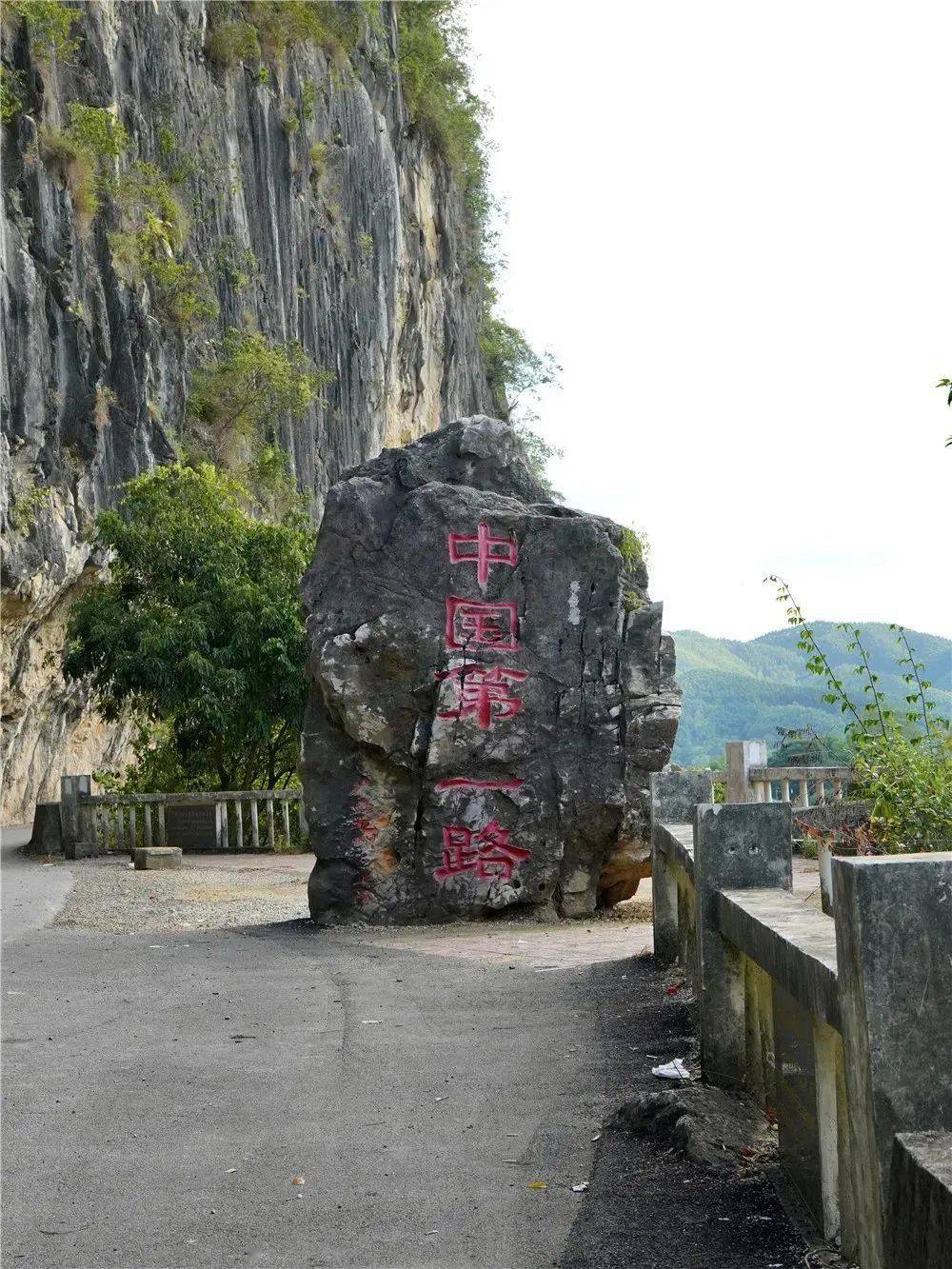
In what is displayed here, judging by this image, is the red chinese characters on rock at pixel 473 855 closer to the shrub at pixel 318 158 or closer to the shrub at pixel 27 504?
the shrub at pixel 27 504

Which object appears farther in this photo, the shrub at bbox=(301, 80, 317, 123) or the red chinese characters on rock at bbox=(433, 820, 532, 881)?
the shrub at bbox=(301, 80, 317, 123)

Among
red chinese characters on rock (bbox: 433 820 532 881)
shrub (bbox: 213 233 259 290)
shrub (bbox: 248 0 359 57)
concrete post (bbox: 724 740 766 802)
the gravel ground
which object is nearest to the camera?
red chinese characters on rock (bbox: 433 820 532 881)

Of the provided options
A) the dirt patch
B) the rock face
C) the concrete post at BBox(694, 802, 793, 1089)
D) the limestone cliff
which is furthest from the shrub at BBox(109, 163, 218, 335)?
the dirt patch

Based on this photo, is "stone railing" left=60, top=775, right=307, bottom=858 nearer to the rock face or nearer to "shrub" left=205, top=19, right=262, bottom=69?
the rock face

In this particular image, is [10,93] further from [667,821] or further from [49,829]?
[667,821]

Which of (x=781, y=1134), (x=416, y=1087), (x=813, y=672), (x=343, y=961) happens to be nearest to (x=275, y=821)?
(x=343, y=961)

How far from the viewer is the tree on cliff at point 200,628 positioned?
619 inches

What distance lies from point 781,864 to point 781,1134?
94 centimetres

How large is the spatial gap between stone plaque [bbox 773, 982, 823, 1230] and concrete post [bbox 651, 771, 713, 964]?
2.89m

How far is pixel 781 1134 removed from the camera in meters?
3.29

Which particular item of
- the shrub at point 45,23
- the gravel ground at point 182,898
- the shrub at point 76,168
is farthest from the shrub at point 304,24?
the gravel ground at point 182,898

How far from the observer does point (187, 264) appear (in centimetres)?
2175

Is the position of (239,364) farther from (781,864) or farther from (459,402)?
(781,864)

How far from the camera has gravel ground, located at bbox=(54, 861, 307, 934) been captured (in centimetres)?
942
